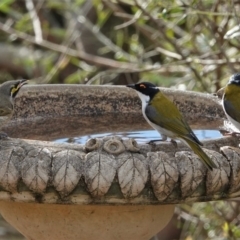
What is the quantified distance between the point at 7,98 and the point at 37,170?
1174mm

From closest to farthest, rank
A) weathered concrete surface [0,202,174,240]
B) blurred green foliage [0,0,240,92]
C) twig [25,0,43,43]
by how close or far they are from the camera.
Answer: weathered concrete surface [0,202,174,240], blurred green foliage [0,0,240,92], twig [25,0,43,43]

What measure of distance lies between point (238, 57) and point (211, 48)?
0.25m

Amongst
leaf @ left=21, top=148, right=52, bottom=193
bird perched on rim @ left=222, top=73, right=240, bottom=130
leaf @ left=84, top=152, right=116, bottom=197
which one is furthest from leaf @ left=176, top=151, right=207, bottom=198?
bird perched on rim @ left=222, top=73, right=240, bottom=130

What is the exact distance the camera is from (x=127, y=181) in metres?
3.02

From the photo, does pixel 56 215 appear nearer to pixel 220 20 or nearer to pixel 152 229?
pixel 152 229

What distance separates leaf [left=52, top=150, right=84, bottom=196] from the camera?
299 cm

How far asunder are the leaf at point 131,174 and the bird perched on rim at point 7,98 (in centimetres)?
112

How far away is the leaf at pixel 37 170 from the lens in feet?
9.86

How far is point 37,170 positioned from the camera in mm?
3008

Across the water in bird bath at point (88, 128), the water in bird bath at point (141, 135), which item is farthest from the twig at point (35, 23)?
the water in bird bath at point (141, 135)

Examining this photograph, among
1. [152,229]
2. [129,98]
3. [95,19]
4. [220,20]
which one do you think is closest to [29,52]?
[95,19]

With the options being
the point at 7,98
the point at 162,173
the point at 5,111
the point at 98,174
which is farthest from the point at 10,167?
the point at 7,98

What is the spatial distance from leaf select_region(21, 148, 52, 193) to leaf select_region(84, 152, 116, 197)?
159 millimetres

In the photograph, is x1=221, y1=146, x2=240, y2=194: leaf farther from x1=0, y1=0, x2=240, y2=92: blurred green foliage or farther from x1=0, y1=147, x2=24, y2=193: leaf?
x1=0, y1=0, x2=240, y2=92: blurred green foliage
